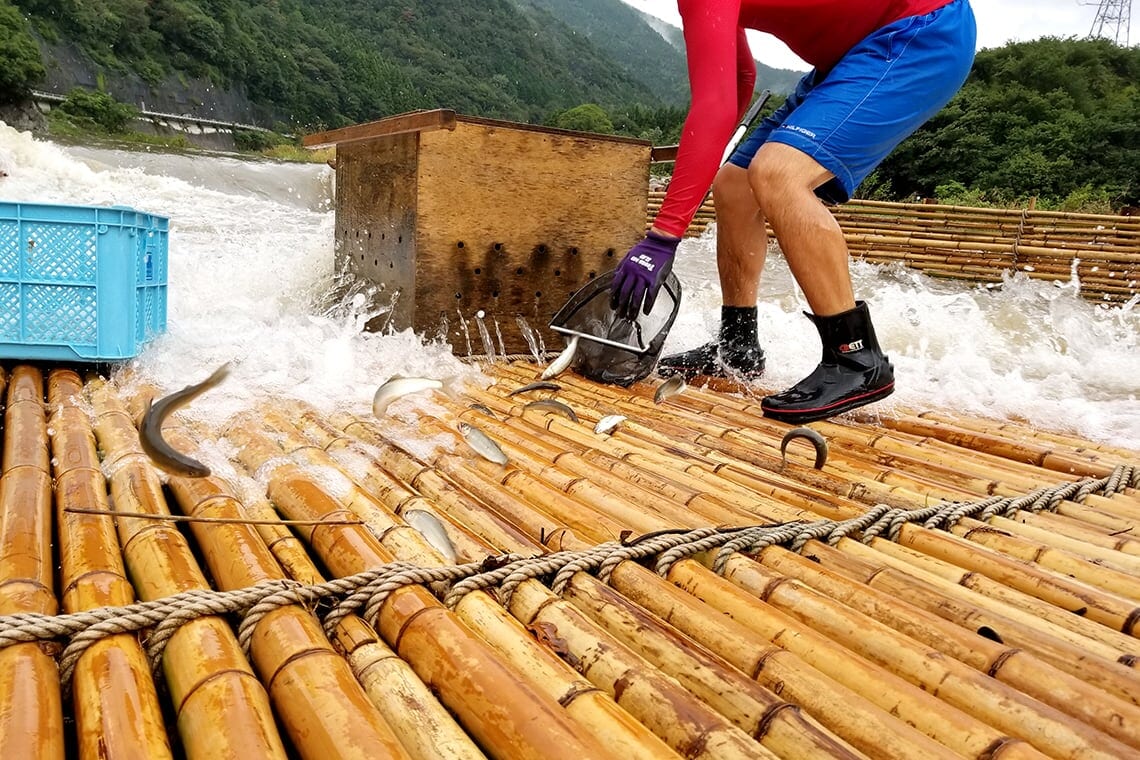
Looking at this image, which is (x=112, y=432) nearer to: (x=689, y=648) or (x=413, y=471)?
(x=413, y=471)

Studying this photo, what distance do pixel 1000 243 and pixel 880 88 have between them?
33.1 ft

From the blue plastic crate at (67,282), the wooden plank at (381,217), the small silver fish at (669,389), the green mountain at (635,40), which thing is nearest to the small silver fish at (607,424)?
the small silver fish at (669,389)

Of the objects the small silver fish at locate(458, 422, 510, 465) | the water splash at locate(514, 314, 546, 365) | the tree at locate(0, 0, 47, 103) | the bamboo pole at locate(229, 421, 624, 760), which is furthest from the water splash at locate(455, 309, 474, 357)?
the tree at locate(0, 0, 47, 103)

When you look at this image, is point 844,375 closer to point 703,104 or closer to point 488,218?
point 703,104

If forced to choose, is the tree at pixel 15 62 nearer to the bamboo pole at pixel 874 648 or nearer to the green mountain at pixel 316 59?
the green mountain at pixel 316 59

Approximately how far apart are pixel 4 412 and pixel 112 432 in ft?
1.69

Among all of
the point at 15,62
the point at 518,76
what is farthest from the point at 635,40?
the point at 15,62

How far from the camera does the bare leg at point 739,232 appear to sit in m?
3.46

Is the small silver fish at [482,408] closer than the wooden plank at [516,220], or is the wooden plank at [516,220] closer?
the small silver fish at [482,408]

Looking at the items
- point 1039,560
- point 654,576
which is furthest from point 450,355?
point 1039,560

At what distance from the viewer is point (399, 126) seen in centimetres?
378

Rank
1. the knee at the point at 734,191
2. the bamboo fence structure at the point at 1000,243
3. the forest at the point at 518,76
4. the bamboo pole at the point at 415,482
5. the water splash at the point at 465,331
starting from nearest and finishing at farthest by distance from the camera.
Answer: the bamboo pole at the point at 415,482 < the knee at the point at 734,191 < the water splash at the point at 465,331 < the bamboo fence structure at the point at 1000,243 < the forest at the point at 518,76

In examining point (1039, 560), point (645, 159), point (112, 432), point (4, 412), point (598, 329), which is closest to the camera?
point (1039, 560)

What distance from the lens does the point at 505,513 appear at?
70.7 inches
